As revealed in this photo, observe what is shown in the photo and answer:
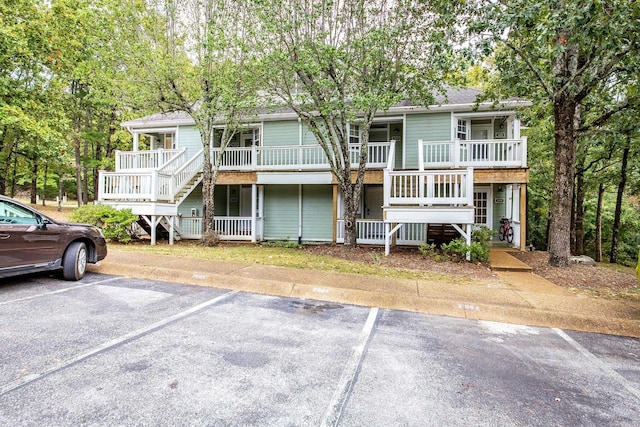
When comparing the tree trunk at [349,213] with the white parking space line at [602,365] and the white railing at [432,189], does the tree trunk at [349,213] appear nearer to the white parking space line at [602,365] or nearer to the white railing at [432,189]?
the white railing at [432,189]

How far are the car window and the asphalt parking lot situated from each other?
3.70 ft

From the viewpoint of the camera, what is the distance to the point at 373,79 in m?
9.59

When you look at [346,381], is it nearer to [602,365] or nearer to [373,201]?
[602,365]

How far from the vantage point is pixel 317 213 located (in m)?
13.9

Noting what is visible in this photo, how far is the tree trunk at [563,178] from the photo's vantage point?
316 inches

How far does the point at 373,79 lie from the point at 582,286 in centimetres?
701

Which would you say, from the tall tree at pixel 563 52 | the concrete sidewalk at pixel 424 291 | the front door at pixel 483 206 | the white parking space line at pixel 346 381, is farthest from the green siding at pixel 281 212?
the white parking space line at pixel 346 381

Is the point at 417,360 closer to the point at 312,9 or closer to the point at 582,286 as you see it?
the point at 582,286

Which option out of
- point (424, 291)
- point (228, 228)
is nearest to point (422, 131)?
point (228, 228)

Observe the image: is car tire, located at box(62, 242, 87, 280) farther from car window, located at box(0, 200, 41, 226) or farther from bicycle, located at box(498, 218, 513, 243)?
bicycle, located at box(498, 218, 513, 243)

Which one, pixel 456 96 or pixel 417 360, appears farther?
pixel 456 96

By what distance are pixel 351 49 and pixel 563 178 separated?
632 cm

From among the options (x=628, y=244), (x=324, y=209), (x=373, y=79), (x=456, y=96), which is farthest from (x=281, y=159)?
(x=628, y=244)

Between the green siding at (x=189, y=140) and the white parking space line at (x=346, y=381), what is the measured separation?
12.7 meters
